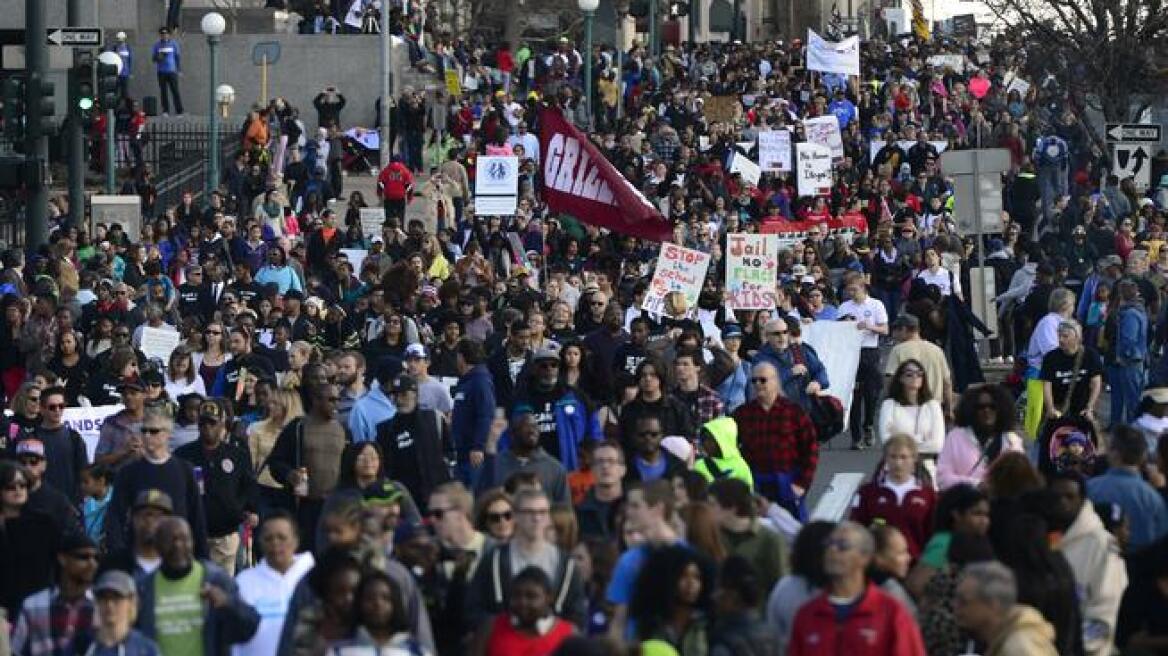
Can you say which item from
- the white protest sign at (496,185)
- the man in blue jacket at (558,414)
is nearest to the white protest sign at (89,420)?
the man in blue jacket at (558,414)

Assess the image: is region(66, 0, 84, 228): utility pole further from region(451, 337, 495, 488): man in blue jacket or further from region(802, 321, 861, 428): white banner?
region(451, 337, 495, 488): man in blue jacket

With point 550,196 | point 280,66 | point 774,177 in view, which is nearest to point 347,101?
point 280,66

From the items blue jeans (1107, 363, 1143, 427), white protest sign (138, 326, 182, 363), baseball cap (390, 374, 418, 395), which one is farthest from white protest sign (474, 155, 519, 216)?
baseball cap (390, 374, 418, 395)

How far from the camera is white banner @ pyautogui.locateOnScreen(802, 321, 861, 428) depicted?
77.9ft

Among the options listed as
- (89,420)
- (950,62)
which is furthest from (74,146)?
(950,62)

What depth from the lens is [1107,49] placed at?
136 ft

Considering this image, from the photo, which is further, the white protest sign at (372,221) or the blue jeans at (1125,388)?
the white protest sign at (372,221)

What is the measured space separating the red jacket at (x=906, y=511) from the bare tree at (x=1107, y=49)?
27.3 m

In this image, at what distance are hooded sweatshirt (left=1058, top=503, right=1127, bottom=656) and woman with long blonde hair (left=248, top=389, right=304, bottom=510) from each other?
18.1ft

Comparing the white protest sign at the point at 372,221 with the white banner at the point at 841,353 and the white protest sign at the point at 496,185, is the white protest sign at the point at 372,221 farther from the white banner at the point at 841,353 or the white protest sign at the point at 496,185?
the white banner at the point at 841,353

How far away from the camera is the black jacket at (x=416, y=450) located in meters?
17.0

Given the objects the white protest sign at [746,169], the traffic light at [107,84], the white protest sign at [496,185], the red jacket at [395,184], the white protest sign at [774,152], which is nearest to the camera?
the traffic light at [107,84]

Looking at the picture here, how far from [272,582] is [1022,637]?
3292mm

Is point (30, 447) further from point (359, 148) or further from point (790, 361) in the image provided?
point (359, 148)
